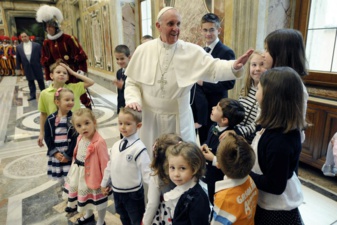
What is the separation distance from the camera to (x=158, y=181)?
1.56m

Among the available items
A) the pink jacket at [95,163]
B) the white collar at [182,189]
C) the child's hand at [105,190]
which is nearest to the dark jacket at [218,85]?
the pink jacket at [95,163]

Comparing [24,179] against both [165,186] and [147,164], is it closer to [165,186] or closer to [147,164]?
[147,164]

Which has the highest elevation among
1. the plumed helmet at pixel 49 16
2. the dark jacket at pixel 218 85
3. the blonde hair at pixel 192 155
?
the plumed helmet at pixel 49 16

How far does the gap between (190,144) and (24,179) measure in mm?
2703

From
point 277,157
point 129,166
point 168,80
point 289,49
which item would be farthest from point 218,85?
point 277,157

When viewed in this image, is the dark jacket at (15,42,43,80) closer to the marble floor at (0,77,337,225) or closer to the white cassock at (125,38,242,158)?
the marble floor at (0,77,337,225)

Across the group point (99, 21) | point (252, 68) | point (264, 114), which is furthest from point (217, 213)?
point (99, 21)

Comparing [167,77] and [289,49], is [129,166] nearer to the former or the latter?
[167,77]

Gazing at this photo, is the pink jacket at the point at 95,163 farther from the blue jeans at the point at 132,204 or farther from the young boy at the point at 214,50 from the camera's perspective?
the young boy at the point at 214,50

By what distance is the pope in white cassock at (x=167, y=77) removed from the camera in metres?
2.10

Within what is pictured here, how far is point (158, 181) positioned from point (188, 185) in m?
0.23

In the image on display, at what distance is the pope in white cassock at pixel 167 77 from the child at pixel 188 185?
79 centimetres

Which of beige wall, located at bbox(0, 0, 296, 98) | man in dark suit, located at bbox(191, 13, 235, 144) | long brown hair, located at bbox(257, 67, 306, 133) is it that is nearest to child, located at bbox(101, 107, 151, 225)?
long brown hair, located at bbox(257, 67, 306, 133)

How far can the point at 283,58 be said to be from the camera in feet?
5.00
